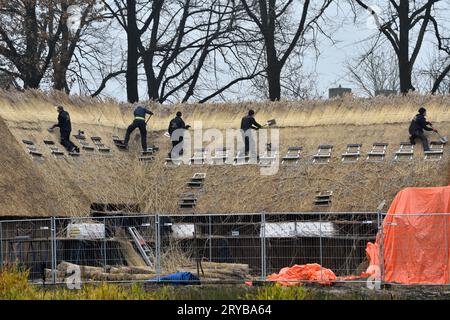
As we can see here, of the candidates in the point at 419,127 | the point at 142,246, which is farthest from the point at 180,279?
the point at 419,127

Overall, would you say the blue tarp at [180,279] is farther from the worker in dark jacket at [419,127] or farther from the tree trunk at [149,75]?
the tree trunk at [149,75]

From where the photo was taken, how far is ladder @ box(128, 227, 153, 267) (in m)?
31.9

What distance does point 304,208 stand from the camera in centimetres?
3631

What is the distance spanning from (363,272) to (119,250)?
6560 millimetres

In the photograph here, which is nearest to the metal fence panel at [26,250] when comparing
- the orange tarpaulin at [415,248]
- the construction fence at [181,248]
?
the construction fence at [181,248]

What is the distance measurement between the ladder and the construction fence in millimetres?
25

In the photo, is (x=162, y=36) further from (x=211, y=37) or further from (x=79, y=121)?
(x=79, y=121)

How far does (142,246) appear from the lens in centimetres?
3247

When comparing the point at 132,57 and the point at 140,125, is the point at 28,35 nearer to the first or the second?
the point at 132,57

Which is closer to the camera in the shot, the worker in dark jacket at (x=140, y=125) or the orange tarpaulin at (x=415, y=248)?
the orange tarpaulin at (x=415, y=248)

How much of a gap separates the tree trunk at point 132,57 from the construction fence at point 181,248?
18.4m

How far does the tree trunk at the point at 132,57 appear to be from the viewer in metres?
51.7

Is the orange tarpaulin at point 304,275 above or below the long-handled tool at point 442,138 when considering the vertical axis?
below

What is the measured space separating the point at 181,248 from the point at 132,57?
70.0ft
